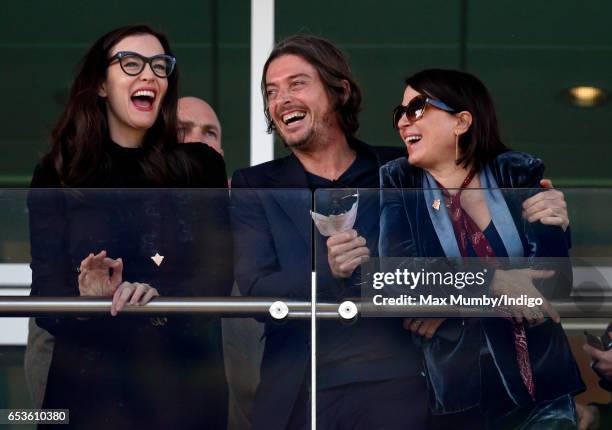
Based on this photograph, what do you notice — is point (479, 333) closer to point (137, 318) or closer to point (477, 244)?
point (477, 244)

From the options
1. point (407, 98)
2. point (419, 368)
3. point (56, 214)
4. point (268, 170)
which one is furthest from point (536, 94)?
point (56, 214)

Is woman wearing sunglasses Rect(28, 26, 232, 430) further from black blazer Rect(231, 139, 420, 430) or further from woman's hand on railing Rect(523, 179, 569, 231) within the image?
woman's hand on railing Rect(523, 179, 569, 231)

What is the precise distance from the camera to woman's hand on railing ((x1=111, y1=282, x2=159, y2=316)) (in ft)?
14.2

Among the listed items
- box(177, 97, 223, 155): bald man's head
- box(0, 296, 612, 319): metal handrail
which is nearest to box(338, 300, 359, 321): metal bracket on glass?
box(0, 296, 612, 319): metal handrail

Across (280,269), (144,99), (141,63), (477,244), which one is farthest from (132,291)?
(477,244)

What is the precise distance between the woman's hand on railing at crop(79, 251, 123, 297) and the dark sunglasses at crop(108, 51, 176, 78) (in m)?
0.72

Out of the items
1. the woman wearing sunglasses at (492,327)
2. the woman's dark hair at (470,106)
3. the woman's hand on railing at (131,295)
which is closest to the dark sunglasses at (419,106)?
the woman's dark hair at (470,106)

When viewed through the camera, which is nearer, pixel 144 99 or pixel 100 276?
pixel 100 276

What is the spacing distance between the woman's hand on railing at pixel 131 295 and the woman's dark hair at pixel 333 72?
0.92m

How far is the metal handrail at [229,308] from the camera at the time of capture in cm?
431

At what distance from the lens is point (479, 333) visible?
434 centimetres

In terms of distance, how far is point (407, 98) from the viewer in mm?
4871

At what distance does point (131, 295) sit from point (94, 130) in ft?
2.09

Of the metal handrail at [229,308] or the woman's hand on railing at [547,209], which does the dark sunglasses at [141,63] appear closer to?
the metal handrail at [229,308]
